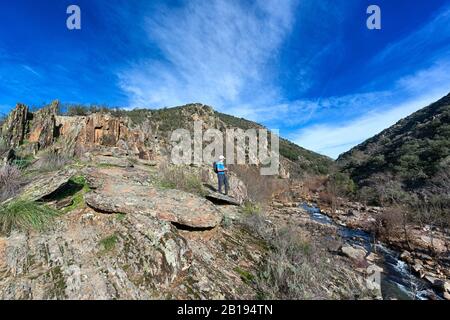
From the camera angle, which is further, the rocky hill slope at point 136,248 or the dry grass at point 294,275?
the dry grass at point 294,275

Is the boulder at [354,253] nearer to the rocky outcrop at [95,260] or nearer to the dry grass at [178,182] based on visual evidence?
the dry grass at [178,182]

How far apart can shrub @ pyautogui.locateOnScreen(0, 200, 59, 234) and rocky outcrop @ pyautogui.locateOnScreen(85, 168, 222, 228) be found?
28.9 inches

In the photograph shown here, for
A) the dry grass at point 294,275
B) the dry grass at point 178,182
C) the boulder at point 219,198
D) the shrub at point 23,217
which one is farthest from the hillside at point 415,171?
the shrub at point 23,217

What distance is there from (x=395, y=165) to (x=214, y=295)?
92.5 feet

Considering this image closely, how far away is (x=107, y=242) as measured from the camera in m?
3.75

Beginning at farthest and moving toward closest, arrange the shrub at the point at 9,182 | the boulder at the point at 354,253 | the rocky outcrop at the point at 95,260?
the boulder at the point at 354,253 < the shrub at the point at 9,182 < the rocky outcrop at the point at 95,260

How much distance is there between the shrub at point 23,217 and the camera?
3.85 meters

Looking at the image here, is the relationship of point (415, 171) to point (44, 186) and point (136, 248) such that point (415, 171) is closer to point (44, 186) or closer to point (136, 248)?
point (136, 248)

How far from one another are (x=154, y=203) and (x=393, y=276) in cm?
910

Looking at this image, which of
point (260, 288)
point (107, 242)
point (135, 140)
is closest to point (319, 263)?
point (260, 288)

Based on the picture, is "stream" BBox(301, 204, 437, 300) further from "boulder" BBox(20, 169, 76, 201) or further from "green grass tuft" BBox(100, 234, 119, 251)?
"boulder" BBox(20, 169, 76, 201)

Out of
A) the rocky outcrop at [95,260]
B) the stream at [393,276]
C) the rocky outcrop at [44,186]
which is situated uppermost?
the rocky outcrop at [44,186]

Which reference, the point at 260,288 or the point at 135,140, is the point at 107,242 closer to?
the point at 260,288

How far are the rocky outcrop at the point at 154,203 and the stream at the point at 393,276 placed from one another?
5.93 metres
